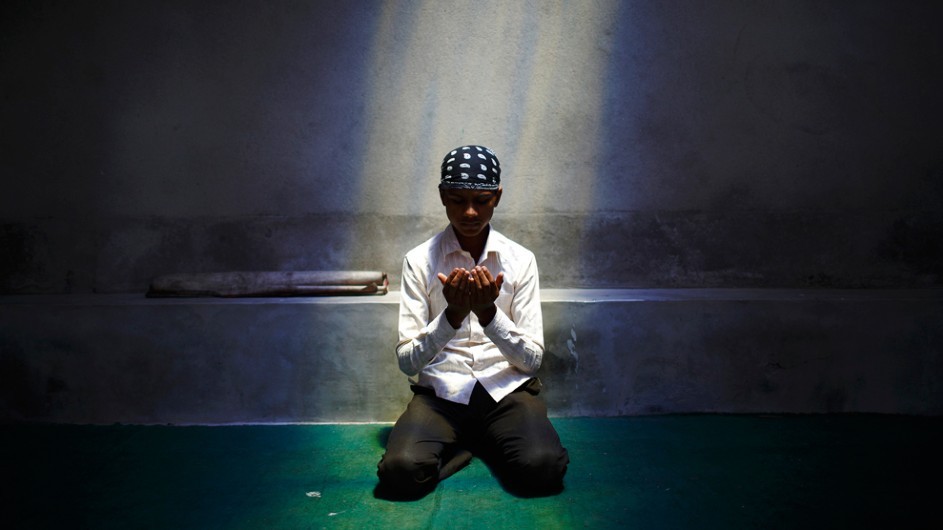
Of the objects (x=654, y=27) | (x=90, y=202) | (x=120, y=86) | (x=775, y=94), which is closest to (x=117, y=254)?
(x=90, y=202)

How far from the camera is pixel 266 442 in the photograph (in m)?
3.42

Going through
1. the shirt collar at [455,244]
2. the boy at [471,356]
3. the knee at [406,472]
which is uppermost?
the shirt collar at [455,244]

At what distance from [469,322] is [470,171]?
0.73 metres

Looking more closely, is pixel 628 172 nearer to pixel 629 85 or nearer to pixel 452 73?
pixel 629 85

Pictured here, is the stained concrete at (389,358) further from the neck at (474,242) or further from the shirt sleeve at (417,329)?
the neck at (474,242)

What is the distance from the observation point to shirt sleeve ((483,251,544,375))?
284 cm

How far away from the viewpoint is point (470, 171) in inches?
112

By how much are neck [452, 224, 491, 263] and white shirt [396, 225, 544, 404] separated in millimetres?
20

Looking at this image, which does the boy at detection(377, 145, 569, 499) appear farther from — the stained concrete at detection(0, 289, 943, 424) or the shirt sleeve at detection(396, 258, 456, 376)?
the stained concrete at detection(0, 289, 943, 424)

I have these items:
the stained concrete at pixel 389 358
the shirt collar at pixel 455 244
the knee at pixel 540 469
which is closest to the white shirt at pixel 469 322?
the shirt collar at pixel 455 244

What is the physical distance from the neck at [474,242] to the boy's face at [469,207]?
16 cm

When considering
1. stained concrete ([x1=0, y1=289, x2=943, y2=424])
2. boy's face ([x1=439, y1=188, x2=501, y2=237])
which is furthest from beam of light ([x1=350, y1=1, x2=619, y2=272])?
boy's face ([x1=439, y1=188, x2=501, y2=237])

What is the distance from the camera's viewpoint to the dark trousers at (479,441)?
2.76m

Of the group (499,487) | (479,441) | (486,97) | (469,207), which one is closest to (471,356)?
(479,441)
